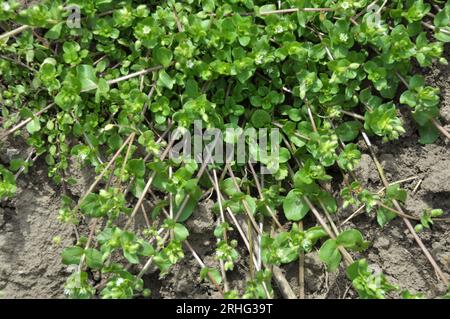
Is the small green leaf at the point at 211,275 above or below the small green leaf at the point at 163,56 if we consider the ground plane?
below

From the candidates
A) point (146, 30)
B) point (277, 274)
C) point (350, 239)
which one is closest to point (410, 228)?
point (350, 239)

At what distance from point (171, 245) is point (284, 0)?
1.17 m

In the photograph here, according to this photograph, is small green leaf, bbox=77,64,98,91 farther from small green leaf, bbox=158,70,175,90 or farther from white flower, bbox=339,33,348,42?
white flower, bbox=339,33,348,42

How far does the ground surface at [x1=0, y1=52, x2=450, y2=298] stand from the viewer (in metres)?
2.26

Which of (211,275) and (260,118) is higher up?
(260,118)

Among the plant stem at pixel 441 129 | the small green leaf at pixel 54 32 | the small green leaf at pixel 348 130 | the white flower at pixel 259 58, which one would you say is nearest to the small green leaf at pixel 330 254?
the small green leaf at pixel 348 130

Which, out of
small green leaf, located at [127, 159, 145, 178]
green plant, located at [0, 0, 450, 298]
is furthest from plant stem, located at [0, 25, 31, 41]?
small green leaf, located at [127, 159, 145, 178]

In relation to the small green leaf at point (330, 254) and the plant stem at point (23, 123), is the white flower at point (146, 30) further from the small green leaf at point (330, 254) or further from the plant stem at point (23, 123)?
the small green leaf at point (330, 254)

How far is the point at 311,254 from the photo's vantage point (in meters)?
2.29

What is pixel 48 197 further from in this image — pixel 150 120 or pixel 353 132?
pixel 353 132

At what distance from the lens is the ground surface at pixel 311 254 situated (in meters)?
Result: 2.26

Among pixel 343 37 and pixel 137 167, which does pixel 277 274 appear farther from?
pixel 343 37

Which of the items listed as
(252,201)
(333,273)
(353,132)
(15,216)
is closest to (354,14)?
(353,132)

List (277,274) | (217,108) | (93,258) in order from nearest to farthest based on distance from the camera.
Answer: (93,258)
(277,274)
(217,108)
